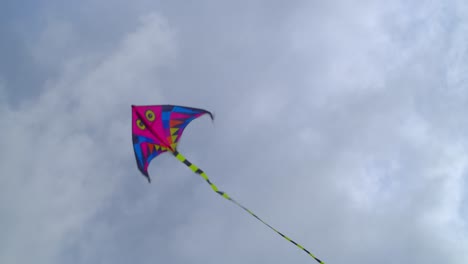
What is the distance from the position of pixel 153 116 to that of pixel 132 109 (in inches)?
49.8

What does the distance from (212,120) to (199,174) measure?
3.09 metres

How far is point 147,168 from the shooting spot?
69.5 feet

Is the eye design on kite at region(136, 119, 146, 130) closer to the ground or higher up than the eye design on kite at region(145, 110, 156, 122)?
closer to the ground

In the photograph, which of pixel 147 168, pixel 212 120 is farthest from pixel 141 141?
pixel 212 120

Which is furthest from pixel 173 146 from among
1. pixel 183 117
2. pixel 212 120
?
pixel 212 120

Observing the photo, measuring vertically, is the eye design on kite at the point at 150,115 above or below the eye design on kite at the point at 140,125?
above

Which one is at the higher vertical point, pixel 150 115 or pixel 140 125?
pixel 150 115

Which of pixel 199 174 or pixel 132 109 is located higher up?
pixel 132 109

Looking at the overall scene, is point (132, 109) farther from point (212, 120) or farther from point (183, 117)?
point (212, 120)

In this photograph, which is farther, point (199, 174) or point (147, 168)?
point (147, 168)

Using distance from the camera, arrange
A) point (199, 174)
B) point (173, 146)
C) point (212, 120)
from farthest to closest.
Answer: point (173, 146)
point (212, 120)
point (199, 174)

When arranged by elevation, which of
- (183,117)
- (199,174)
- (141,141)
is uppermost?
(183,117)

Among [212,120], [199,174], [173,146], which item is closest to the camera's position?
[199,174]

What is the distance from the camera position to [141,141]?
841 inches
